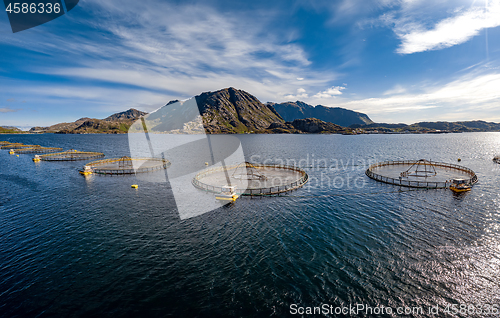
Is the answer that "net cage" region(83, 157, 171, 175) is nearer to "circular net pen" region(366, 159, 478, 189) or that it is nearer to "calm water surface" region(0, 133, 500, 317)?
"calm water surface" region(0, 133, 500, 317)

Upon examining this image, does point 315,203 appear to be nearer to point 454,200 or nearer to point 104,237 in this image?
point 454,200

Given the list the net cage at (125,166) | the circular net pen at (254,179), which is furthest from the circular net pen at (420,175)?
the net cage at (125,166)

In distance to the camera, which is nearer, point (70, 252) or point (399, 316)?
point (399, 316)

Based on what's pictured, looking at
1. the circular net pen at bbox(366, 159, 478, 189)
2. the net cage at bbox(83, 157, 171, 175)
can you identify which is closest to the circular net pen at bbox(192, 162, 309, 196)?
the circular net pen at bbox(366, 159, 478, 189)

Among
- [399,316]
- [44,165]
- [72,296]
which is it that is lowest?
[399,316]

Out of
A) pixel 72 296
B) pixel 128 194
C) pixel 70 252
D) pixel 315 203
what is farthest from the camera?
pixel 128 194

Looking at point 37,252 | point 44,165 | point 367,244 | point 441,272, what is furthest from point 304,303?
point 44,165

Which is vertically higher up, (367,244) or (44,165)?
(44,165)

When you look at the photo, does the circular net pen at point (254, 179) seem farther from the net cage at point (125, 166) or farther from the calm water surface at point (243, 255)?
the net cage at point (125, 166)
